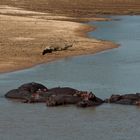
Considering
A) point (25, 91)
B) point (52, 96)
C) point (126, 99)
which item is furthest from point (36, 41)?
point (126, 99)

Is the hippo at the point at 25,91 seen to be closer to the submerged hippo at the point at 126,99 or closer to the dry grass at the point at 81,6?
the submerged hippo at the point at 126,99

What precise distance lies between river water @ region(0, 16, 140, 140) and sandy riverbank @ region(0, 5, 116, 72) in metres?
0.95

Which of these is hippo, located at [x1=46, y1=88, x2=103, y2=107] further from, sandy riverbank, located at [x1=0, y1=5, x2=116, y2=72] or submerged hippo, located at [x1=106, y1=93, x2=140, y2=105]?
sandy riverbank, located at [x1=0, y1=5, x2=116, y2=72]

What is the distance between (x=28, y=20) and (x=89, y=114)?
1127 inches

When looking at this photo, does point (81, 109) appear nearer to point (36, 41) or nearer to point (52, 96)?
point (52, 96)

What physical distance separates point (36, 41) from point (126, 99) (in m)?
15.7

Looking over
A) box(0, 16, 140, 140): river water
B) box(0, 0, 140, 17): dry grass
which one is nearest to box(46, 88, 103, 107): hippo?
box(0, 16, 140, 140): river water

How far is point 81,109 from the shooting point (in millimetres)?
17656

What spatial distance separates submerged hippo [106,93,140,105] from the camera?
18.1 meters

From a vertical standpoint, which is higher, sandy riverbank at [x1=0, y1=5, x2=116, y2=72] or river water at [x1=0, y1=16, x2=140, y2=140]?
sandy riverbank at [x1=0, y1=5, x2=116, y2=72]

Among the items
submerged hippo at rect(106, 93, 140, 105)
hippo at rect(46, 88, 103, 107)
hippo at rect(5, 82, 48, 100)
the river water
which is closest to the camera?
the river water

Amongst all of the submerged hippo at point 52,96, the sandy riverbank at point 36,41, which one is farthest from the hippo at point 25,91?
the sandy riverbank at point 36,41

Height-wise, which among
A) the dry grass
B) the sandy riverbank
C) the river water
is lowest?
the river water

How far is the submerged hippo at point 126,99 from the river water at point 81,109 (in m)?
0.30
